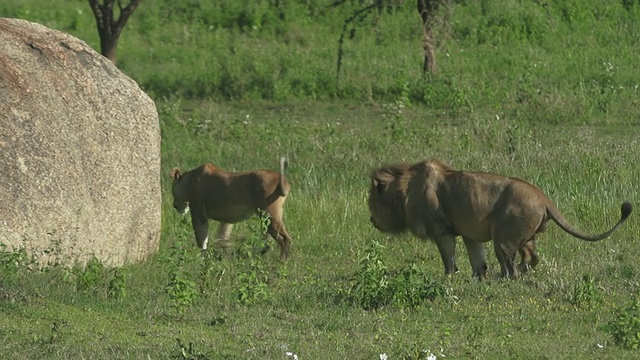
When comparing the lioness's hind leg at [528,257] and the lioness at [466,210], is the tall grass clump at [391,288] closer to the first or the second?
the lioness at [466,210]

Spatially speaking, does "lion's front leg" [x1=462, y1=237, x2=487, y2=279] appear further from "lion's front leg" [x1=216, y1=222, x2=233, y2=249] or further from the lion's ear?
"lion's front leg" [x1=216, y1=222, x2=233, y2=249]

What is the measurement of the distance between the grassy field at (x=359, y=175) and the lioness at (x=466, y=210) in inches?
9.8

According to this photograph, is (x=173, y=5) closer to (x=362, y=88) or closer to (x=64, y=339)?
(x=362, y=88)

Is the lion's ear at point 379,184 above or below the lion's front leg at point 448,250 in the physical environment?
above

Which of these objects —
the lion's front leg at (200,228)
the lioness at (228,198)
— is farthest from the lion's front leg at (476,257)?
the lion's front leg at (200,228)

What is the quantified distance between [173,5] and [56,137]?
14.7 m

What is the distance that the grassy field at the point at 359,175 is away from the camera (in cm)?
827

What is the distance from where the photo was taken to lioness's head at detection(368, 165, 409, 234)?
10.8m

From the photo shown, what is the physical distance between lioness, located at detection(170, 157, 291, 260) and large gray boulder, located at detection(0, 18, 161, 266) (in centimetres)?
57

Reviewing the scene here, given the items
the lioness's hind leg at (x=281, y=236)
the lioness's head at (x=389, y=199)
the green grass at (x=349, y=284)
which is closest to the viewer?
the green grass at (x=349, y=284)

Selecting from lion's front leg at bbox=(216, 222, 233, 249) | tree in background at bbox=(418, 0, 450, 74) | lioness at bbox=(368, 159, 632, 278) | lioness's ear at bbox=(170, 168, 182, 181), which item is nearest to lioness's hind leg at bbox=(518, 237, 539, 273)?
lioness at bbox=(368, 159, 632, 278)

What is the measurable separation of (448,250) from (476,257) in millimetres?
234

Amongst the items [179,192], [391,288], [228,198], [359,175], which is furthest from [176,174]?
[391,288]

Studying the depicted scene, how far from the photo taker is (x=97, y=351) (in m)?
7.75
